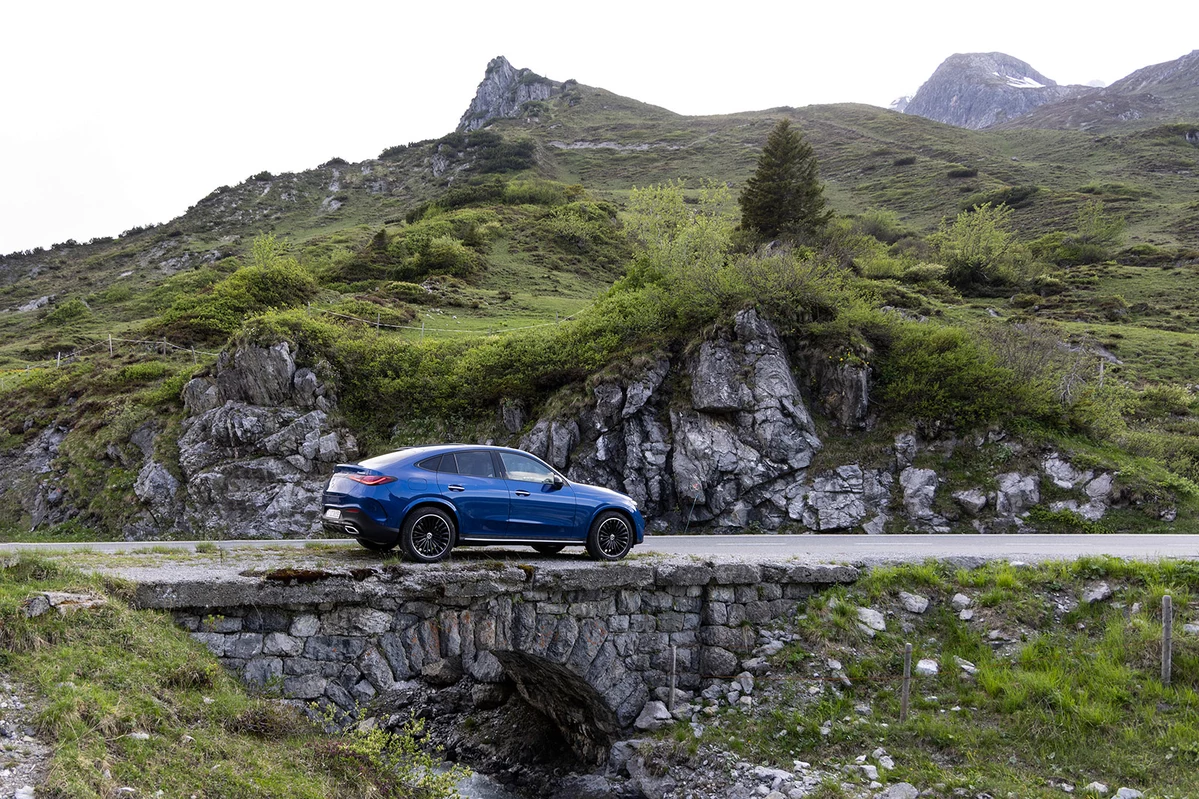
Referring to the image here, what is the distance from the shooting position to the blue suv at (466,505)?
8.97 m

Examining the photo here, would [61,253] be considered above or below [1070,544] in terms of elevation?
above

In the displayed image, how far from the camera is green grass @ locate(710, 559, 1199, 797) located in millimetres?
7996

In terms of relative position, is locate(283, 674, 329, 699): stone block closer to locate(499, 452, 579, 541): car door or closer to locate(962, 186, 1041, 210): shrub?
locate(499, 452, 579, 541): car door

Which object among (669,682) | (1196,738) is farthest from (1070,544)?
(669,682)

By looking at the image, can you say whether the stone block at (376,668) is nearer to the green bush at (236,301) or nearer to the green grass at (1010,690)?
the green grass at (1010,690)

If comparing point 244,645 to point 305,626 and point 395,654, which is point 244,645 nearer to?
point 305,626

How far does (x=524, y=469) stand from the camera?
9977mm

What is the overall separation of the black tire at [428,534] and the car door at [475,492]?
0.18 m

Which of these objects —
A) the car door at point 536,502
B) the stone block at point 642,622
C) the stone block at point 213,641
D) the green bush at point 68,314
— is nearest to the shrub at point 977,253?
the stone block at point 642,622

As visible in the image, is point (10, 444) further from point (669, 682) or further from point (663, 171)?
point (663, 171)

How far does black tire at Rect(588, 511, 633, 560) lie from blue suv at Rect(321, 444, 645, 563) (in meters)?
0.01

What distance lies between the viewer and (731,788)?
8828 millimetres

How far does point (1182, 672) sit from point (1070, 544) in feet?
17.4

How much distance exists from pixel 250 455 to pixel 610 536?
14.8m
